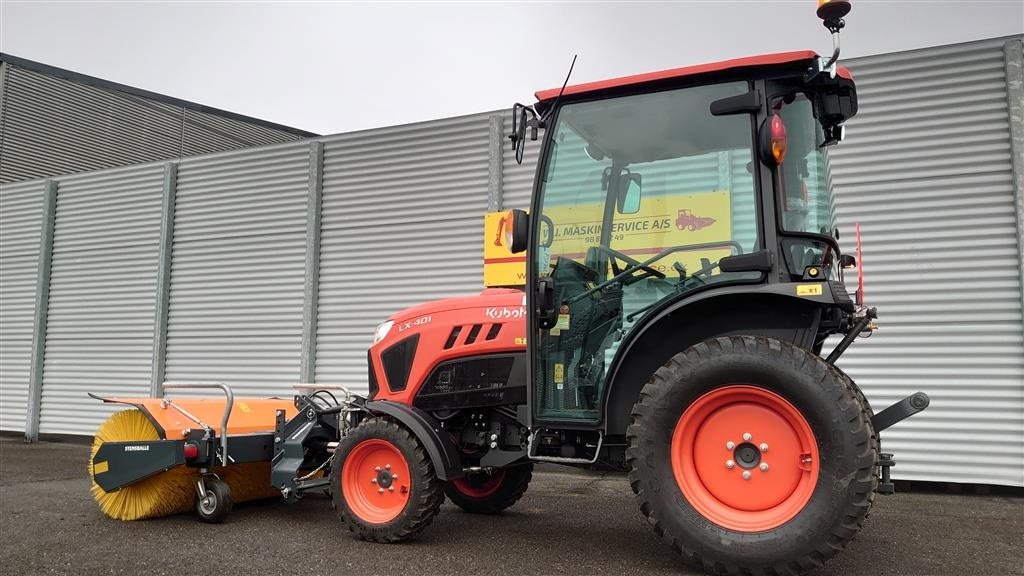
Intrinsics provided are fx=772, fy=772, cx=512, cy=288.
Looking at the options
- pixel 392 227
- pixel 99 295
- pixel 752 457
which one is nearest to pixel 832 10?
pixel 752 457

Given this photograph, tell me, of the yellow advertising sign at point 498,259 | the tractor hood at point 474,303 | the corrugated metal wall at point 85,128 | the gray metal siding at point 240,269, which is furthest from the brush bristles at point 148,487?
the corrugated metal wall at point 85,128

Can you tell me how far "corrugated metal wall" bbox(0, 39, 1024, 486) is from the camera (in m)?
7.39

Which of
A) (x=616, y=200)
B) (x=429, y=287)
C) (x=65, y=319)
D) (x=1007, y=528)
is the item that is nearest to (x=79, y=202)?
(x=65, y=319)

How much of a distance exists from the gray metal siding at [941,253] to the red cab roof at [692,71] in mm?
4316

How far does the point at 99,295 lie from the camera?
1225 centimetres

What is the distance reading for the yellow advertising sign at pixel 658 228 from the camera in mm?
3938

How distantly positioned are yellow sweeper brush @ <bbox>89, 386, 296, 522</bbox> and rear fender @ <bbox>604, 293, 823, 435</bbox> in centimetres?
284

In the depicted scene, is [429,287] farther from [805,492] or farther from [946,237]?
[805,492]

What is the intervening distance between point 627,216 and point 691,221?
→ 0.41m

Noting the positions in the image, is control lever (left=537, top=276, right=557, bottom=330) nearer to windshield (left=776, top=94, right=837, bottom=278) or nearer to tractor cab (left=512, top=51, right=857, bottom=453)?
tractor cab (left=512, top=51, right=857, bottom=453)

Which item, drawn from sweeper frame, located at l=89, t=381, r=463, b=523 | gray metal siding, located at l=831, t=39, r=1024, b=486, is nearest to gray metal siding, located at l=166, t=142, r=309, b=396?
sweeper frame, located at l=89, t=381, r=463, b=523

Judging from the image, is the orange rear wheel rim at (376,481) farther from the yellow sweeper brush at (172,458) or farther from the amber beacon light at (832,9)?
the amber beacon light at (832,9)

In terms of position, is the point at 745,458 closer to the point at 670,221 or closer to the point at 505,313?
the point at 670,221

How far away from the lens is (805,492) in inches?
137
